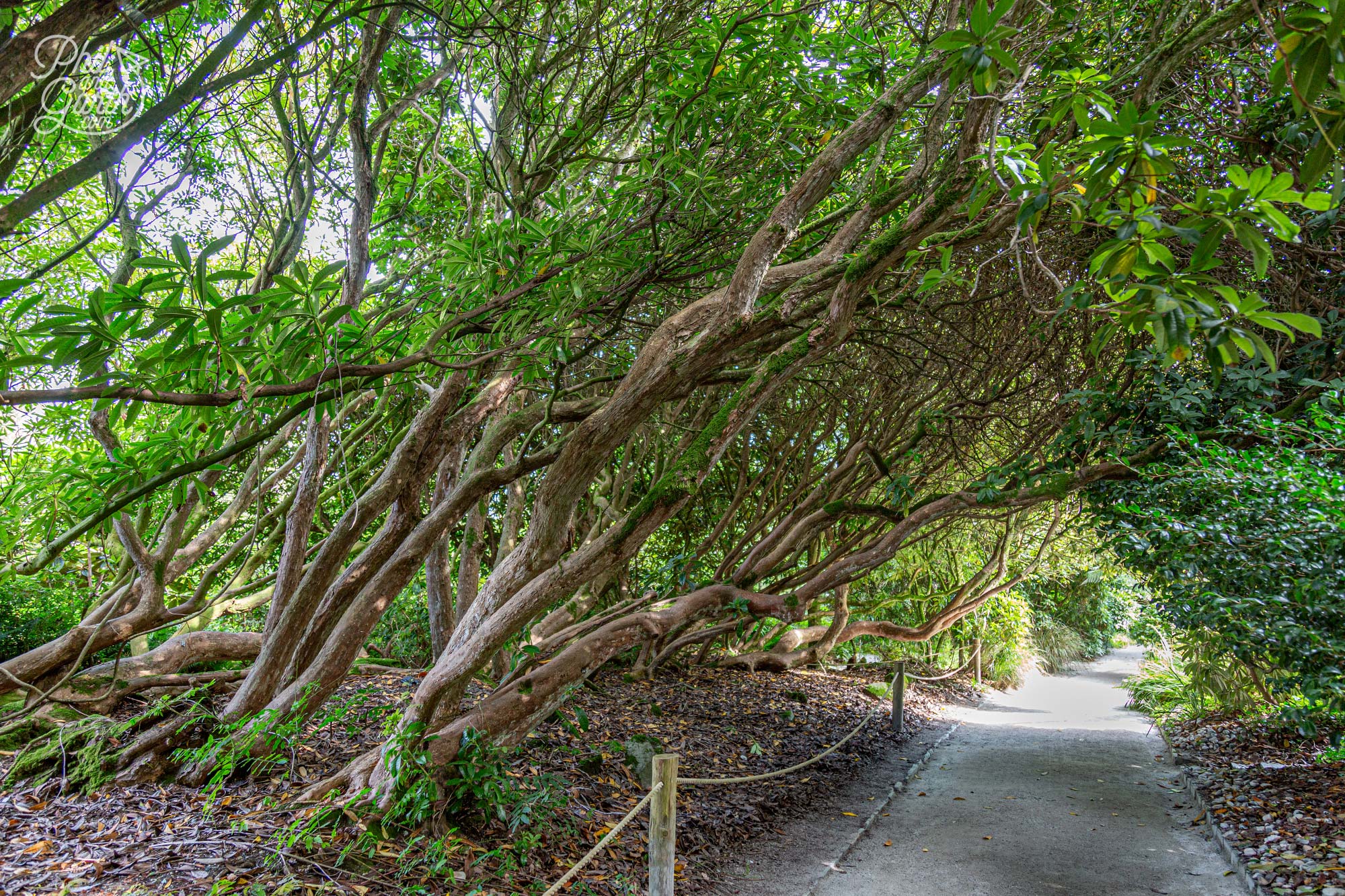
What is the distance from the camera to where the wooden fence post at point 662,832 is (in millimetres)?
3223

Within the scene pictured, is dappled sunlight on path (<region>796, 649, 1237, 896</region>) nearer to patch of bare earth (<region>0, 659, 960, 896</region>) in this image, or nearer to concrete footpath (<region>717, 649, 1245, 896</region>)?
concrete footpath (<region>717, 649, 1245, 896</region>)

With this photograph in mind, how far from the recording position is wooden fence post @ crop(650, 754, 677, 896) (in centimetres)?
322

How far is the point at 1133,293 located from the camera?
1.45 m

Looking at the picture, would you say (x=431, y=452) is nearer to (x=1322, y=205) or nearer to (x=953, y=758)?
(x=1322, y=205)

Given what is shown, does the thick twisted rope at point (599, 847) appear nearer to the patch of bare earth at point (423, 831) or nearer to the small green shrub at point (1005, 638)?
the patch of bare earth at point (423, 831)

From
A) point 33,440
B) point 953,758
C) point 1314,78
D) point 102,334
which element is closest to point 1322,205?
point 1314,78

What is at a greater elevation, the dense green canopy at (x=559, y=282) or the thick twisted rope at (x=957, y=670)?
the dense green canopy at (x=559, y=282)

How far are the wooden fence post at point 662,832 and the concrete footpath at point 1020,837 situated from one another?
41.0 inches

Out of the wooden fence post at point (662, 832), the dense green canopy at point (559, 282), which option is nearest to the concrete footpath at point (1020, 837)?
the wooden fence post at point (662, 832)

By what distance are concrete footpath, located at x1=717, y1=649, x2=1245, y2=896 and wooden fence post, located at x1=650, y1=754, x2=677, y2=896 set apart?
1042 mm

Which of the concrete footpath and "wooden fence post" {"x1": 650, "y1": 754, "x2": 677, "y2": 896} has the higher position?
"wooden fence post" {"x1": 650, "y1": 754, "x2": 677, "y2": 896}

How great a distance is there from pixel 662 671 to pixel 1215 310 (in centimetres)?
719

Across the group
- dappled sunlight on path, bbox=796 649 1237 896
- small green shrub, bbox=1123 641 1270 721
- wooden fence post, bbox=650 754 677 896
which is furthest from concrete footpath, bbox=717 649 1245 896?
wooden fence post, bbox=650 754 677 896

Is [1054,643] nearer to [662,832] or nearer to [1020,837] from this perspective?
[1020,837]
